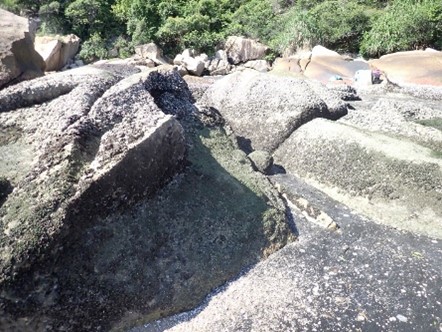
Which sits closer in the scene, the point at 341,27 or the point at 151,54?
the point at 151,54

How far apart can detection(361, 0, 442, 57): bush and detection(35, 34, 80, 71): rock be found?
16721 mm

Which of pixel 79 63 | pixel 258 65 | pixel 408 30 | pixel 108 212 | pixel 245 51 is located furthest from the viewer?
pixel 245 51

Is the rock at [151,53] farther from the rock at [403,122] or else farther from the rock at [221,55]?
the rock at [403,122]

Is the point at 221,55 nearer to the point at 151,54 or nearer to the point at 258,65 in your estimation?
the point at 258,65

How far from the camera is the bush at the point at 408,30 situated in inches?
918

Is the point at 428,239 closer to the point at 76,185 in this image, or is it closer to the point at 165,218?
the point at 165,218

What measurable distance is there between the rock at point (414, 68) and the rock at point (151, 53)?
11788 millimetres

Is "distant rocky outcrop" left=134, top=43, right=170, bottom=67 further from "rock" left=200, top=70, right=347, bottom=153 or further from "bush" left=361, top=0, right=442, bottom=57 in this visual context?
"rock" left=200, top=70, right=347, bottom=153

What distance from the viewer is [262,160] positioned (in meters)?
9.41

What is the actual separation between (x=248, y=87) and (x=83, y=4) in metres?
21.5

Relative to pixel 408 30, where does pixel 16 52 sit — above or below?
above

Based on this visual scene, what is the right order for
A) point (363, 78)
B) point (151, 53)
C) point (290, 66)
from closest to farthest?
1. point (363, 78)
2. point (290, 66)
3. point (151, 53)

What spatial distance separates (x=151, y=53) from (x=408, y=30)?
1402cm

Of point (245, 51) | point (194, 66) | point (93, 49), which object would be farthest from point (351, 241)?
point (93, 49)
